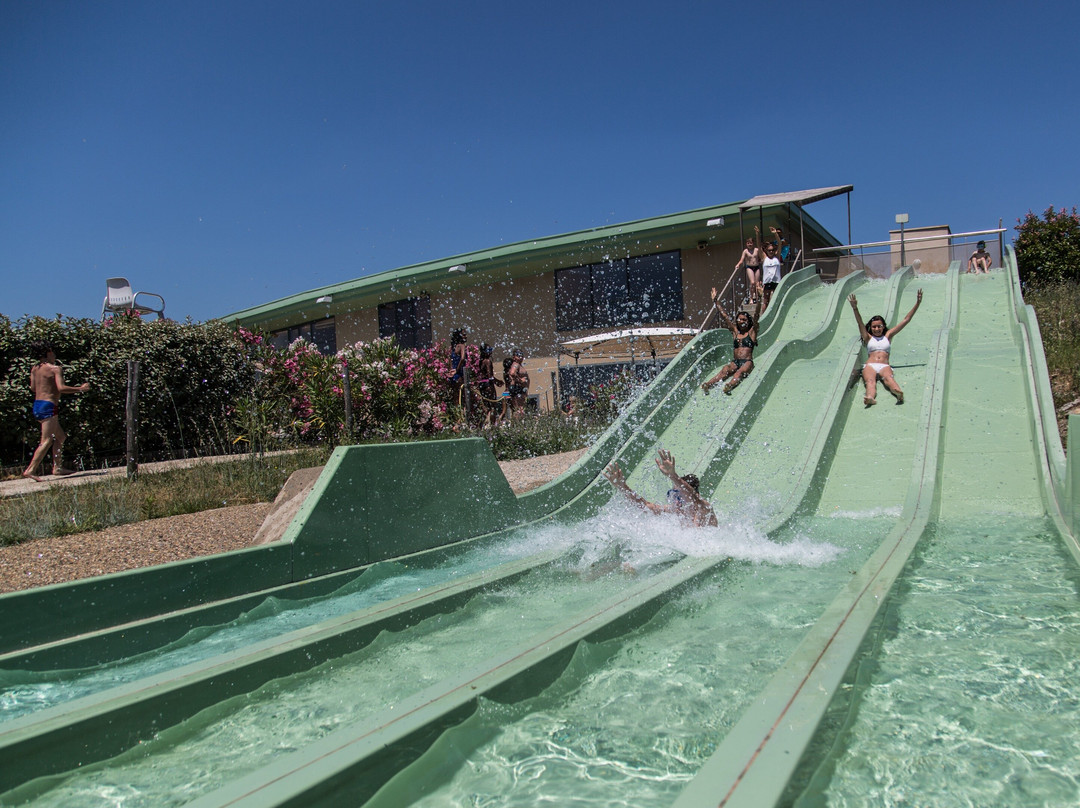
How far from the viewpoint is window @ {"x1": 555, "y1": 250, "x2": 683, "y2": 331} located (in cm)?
1825

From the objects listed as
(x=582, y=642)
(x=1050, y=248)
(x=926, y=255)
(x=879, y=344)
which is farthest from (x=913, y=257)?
(x=582, y=642)

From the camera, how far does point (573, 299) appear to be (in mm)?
19578

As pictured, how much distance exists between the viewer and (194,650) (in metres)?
4.16

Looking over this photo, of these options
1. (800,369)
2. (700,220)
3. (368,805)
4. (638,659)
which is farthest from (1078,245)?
(368,805)

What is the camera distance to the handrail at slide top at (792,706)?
2.09 meters

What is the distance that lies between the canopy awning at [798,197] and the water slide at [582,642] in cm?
842

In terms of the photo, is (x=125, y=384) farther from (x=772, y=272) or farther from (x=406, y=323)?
(x=772, y=272)

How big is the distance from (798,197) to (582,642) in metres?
15.0

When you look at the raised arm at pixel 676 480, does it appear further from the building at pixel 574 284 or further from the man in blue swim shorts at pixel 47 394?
the building at pixel 574 284

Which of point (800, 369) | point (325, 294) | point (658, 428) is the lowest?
point (658, 428)

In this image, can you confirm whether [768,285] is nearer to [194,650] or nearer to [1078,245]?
[194,650]

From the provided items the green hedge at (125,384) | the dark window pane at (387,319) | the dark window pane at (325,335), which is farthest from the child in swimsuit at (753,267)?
the dark window pane at (325,335)

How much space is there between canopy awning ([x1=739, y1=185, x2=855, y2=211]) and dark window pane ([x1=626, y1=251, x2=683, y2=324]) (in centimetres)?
257

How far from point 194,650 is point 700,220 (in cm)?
1436
